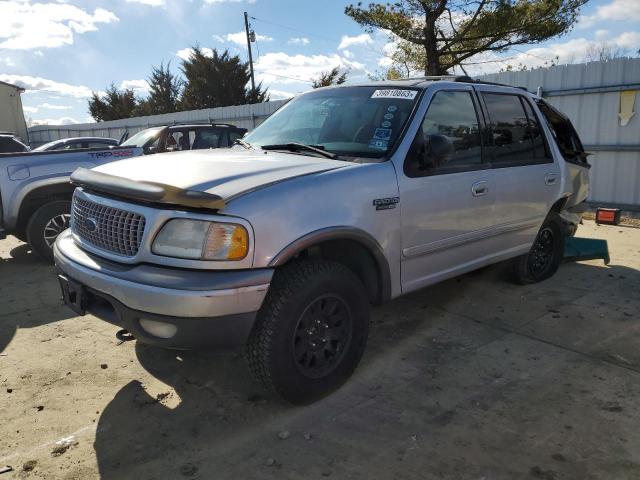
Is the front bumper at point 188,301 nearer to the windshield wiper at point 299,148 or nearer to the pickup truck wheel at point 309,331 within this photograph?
the pickup truck wheel at point 309,331

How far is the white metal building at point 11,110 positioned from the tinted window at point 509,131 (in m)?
36.7

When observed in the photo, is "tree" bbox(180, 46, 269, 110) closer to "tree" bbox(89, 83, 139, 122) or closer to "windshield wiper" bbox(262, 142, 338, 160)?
"tree" bbox(89, 83, 139, 122)

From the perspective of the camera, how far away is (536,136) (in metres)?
4.66

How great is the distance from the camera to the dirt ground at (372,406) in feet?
8.20

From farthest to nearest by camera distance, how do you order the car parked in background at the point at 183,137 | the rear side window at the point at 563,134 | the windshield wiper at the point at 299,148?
the car parked in background at the point at 183,137, the rear side window at the point at 563,134, the windshield wiper at the point at 299,148

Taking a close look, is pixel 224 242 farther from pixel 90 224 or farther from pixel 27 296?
pixel 27 296

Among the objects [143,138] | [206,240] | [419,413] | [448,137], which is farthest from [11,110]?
[419,413]

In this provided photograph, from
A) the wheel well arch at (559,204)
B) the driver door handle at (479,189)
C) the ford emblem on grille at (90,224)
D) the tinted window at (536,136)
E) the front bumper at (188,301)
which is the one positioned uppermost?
the tinted window at (536,136)

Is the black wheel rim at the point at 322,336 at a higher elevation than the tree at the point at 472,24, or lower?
lower

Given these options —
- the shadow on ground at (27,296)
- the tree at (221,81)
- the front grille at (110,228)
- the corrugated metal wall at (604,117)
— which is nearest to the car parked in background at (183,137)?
the shadow on ground at (27,296)

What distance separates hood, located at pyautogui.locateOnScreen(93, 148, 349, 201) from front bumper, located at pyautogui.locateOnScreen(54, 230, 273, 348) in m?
0.43

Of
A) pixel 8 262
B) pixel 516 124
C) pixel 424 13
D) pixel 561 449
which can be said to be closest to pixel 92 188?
pixel 561 449

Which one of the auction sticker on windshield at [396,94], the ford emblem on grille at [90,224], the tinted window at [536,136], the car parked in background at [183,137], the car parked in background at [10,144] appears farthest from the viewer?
the car parked in background at [10,144]

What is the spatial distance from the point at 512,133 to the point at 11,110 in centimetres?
4007
